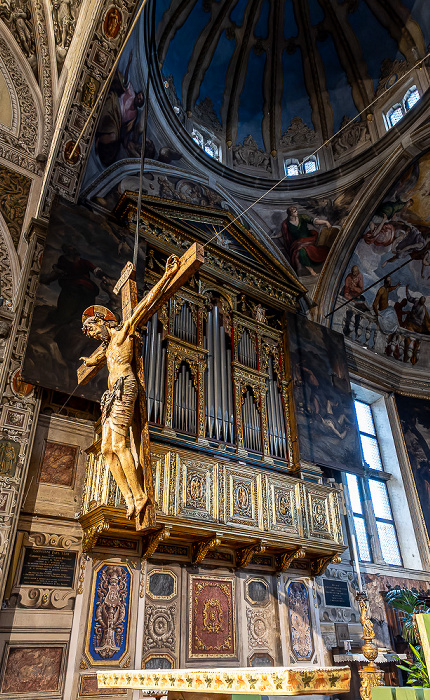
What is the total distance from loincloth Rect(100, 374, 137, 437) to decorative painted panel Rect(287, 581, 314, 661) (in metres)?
5.94

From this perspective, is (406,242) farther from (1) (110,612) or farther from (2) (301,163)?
(1) (110,612)

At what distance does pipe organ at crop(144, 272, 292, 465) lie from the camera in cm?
896

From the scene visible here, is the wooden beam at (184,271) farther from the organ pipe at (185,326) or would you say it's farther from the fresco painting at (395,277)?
the fresco painting at (395,277)

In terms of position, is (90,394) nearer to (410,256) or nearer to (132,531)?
(132,531)

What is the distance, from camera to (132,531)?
24.0 feet

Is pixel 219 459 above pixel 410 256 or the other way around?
the other way around

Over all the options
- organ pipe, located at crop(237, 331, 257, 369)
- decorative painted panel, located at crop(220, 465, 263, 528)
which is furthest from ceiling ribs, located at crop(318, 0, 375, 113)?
decorative painted panel, located at crop(220, 465, 263, 528)

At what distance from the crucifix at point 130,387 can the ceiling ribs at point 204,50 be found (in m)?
11.2

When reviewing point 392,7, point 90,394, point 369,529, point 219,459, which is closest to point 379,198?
point 392,7

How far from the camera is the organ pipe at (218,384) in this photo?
933cm

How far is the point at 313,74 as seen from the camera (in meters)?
16.1

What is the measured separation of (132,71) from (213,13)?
549 centimetres

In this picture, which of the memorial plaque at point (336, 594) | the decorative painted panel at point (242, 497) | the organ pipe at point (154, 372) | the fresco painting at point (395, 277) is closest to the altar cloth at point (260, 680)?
the decorative painted panel at point (242, 497)

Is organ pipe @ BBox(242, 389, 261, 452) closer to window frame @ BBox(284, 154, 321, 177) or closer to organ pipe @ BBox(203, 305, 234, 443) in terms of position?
organ pipe @ BBox(203, 305, 234, 443)
